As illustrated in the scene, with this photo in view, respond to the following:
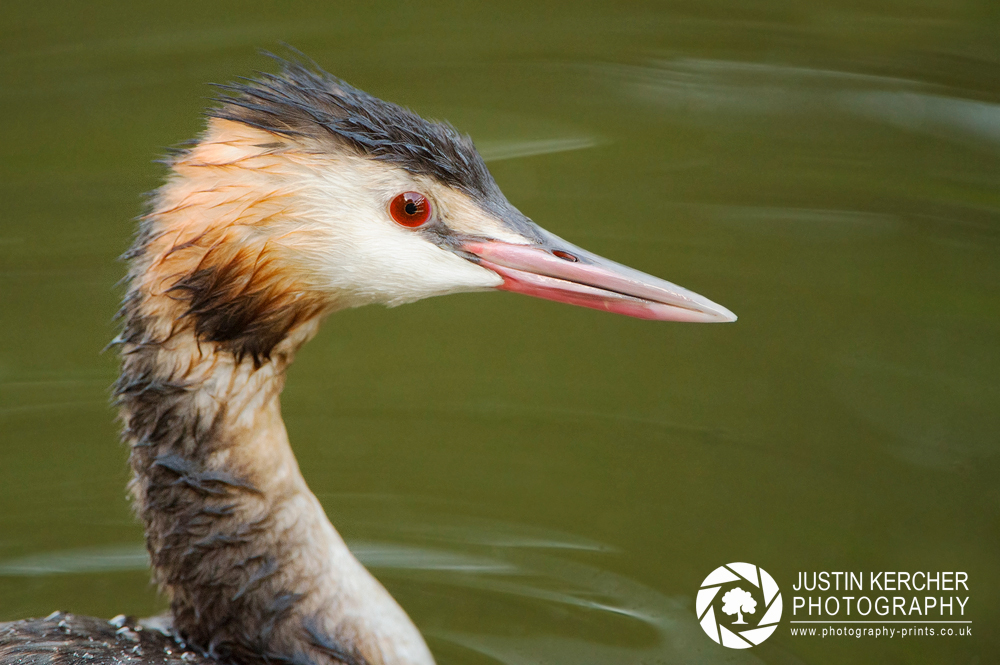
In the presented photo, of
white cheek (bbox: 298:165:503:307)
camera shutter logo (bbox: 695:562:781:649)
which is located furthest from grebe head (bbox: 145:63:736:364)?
camera shutter logo (bbox: 695:562:781:649)

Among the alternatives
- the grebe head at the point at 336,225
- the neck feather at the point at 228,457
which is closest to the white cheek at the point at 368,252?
the grebe head at the point at 336,225

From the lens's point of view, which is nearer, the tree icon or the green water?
the tree icon

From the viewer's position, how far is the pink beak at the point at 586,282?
9.05ft

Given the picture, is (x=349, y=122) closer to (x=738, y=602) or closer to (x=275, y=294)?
(x=275, y=294)

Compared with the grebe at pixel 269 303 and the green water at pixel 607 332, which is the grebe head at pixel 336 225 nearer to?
the grebe at pixel 269 303

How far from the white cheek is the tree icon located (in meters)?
1.56

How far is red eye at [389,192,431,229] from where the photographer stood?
2.66 m

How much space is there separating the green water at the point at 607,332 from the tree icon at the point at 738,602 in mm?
110

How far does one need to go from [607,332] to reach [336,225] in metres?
2.27

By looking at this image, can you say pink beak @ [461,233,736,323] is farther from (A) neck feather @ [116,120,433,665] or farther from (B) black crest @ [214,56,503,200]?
(A) neck feather @ [116,120,433,665]

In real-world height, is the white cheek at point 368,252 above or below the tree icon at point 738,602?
above

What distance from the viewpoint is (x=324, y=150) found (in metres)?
2.59

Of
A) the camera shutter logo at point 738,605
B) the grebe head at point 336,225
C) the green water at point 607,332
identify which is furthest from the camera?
the green water at point 607,332

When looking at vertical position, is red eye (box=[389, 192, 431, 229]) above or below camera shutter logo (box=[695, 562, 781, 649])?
above
